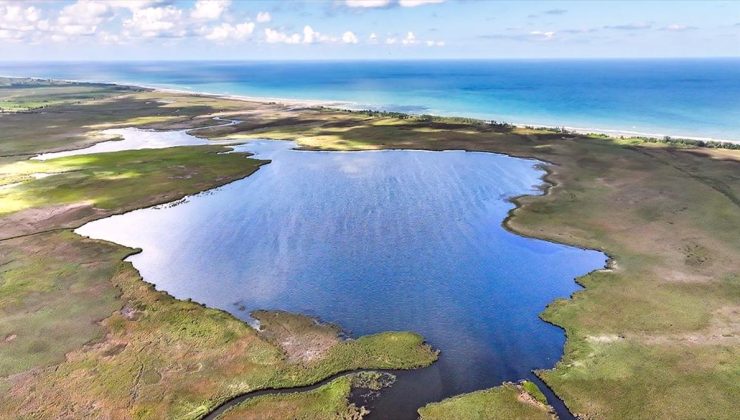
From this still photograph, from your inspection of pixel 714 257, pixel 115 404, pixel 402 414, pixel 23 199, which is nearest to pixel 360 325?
pixel 402 414

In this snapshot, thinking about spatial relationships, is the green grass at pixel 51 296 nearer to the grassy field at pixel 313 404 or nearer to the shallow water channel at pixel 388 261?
the shallow water channel at pixel 388 261

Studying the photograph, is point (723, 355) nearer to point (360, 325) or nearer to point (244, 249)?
point (360, 325)

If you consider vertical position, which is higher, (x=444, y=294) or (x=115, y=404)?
(x=444, y=294)

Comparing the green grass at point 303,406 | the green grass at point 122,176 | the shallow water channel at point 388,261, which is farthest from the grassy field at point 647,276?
the green grass at point 122,176

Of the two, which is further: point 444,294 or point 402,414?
point 444,294

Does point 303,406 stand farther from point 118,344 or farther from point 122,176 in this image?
point 122,176

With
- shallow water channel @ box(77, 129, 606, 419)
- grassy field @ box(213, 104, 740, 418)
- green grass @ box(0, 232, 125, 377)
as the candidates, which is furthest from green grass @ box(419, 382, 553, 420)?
green grass @ box(0, 232, 125, 377)

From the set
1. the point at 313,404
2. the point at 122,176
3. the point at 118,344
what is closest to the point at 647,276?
the point at 313,404
